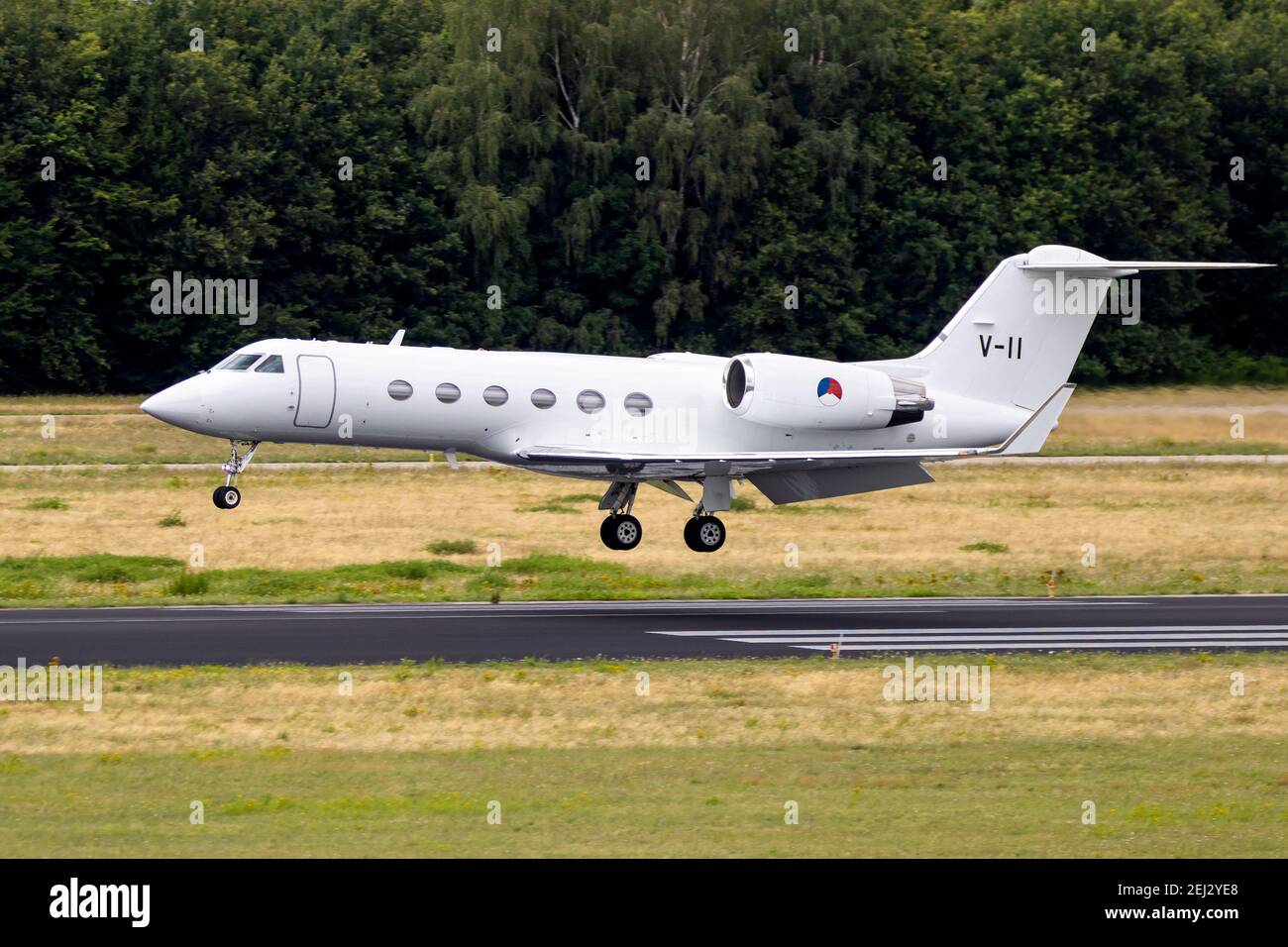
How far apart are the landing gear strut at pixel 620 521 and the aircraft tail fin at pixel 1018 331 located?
5421mm

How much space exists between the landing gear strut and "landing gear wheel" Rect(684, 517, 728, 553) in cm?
85

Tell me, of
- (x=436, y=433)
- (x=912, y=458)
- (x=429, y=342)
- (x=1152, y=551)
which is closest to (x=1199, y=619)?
(x=912, y=458)

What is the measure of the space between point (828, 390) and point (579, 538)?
6.99 metres

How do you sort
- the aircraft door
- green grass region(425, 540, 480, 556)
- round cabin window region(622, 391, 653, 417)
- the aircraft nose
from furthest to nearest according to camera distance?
green grass region(425, 540, 480, 556) → round cabin window region(622, 391, 653, 417) → the aircraft door → the aircraft nose

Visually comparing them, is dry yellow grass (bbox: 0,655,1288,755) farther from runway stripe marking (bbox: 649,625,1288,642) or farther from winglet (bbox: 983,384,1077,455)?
winglet (bbox: 983,384,1077,455)

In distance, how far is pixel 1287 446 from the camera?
1981 inches

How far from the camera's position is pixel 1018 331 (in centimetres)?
3097

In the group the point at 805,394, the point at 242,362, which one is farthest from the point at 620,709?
the point at 805,394

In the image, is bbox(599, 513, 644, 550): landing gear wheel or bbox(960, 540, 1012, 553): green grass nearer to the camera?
bbox(599, 513, 644, 550): landing gear wheel

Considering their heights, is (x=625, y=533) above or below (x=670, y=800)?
above

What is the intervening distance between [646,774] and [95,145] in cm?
4910

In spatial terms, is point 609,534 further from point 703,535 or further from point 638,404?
point 638,404

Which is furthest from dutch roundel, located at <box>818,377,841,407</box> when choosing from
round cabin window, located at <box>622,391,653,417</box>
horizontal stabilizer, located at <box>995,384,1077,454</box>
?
horizontal stabilizer, located at <box>995,384,1077,454</box>

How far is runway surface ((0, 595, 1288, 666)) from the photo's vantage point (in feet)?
70.6
